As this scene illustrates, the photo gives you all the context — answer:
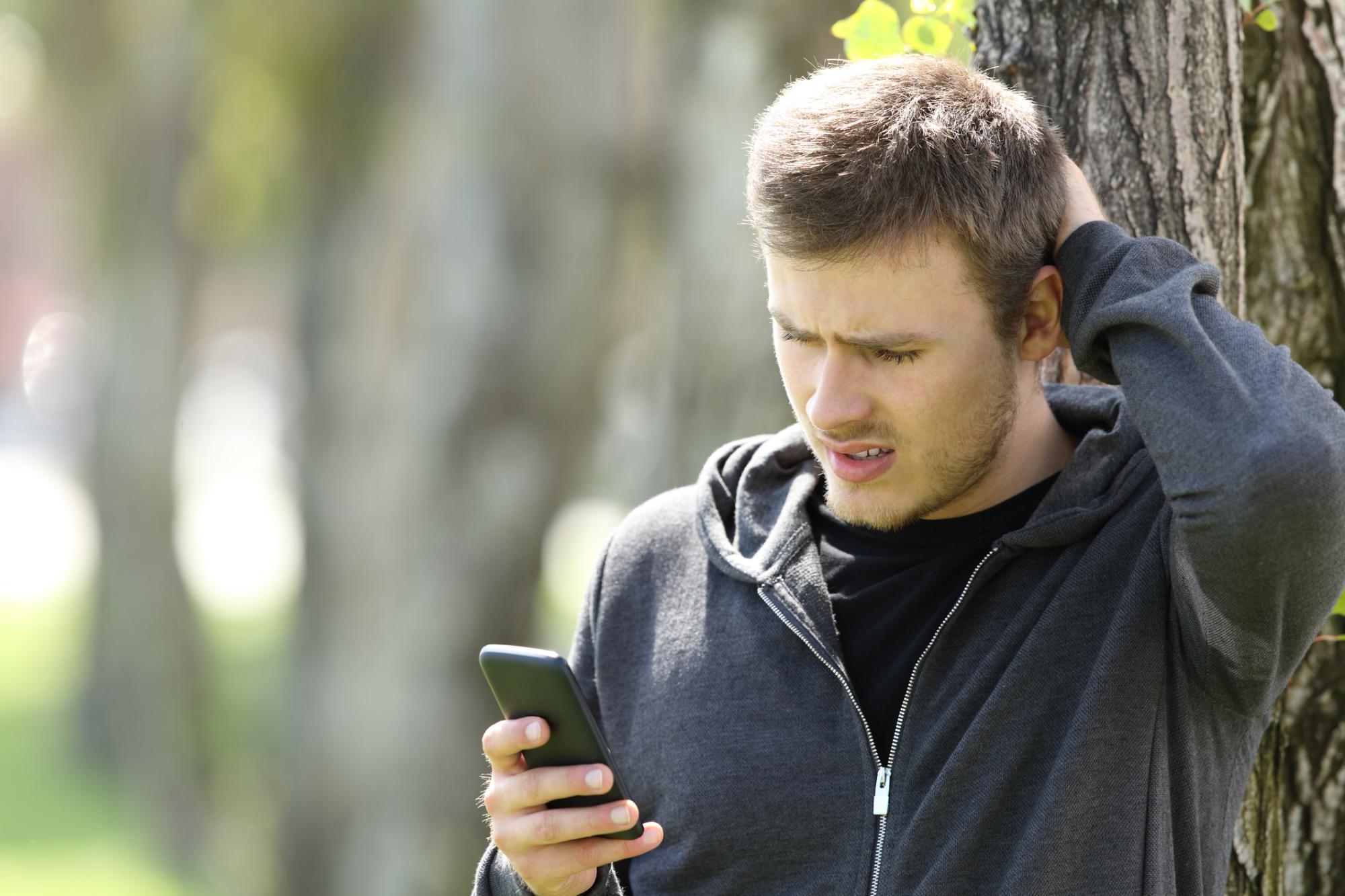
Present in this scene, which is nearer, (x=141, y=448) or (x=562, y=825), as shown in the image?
(x=562, y=825)

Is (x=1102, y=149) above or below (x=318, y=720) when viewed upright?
above

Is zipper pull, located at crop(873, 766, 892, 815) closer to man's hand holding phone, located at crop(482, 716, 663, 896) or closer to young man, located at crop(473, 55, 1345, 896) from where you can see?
young man, located at crop(473, 55, 1345, 896)

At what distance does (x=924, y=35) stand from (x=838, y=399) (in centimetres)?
100

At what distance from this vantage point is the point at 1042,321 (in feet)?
8.77

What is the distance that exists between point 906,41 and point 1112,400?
0.90m

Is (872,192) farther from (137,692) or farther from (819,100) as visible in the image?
(137,692)


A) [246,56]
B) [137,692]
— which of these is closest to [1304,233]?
[246,56]

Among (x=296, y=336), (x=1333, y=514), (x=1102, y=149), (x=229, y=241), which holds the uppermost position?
(x=229, y=241)

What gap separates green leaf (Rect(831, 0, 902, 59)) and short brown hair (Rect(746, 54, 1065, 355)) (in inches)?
17.6

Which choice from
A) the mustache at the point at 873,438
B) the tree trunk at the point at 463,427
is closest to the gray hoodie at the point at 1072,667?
the mustache at the point at 873,438

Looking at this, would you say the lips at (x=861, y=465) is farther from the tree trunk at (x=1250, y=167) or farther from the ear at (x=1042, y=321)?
the tree trunk at (x=1250, y=167)

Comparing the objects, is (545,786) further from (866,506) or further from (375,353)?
(375,353)

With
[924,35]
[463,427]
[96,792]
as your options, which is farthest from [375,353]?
[924,35]

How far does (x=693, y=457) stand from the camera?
5.84 meters
